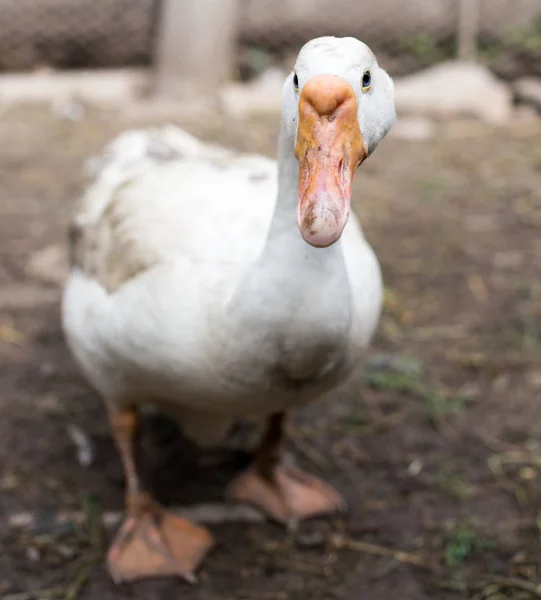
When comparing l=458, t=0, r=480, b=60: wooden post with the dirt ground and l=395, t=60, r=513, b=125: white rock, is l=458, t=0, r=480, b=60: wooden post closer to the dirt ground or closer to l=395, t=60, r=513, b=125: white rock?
l=395, t=60, r=513, b=125: white rock

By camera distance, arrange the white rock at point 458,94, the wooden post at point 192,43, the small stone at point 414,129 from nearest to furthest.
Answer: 1. the small stone at point 414,129
2. the wooden post at point 192,43
3. the white rock at point 458,94

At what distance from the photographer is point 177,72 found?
5.95 meters

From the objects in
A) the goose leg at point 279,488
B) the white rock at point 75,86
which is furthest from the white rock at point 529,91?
the goose leg at point 279,488

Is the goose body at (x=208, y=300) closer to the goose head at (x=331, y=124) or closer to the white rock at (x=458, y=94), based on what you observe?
the goose head at (x=331, y=124)

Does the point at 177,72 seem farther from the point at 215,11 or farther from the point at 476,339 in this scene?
the point at 476,339

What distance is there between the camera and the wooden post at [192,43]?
5852 mm

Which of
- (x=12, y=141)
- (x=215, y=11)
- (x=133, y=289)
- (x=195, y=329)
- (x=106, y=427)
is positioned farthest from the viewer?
(x=215, y=11)

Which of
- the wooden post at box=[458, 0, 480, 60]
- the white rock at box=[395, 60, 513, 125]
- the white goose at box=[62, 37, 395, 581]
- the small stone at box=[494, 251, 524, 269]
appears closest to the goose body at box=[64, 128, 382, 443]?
the white goose at box=[62, 37, 395, 581]

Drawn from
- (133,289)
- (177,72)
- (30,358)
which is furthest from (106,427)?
(177,72)

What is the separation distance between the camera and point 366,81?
5.77 ft

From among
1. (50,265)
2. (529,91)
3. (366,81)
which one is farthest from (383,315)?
(529,91)

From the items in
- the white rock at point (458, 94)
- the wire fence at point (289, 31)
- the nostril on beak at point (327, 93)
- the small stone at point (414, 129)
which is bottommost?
the nostril on beak at point (327, 93)

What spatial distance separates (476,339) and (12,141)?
3.18 metres

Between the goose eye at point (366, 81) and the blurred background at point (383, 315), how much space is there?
143cm
